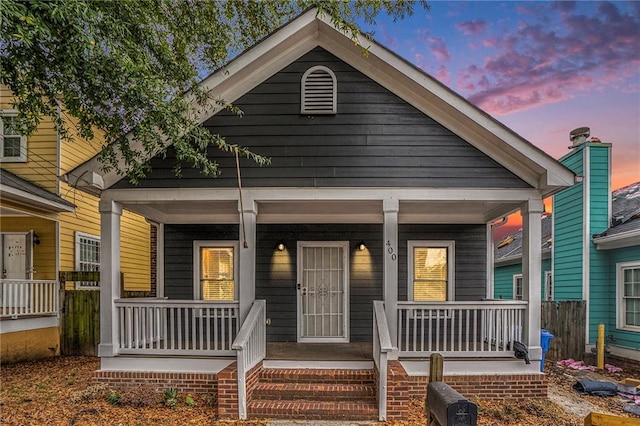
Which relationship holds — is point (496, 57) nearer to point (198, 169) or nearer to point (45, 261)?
point (198, 169)

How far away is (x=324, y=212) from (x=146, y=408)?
4502mm

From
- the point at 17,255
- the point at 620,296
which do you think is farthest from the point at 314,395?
the point at 17,255

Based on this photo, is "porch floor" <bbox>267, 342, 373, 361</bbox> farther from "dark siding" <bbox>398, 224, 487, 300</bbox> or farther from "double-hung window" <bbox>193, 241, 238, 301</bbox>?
"dark siding" <bbox>398, 224, 487, 300</bbox>

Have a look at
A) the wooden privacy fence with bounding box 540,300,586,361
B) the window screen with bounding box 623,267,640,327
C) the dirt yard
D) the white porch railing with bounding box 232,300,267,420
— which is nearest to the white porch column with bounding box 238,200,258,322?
the white porch railing with bounding box 232,300,267,420

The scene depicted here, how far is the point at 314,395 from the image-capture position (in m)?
5.66

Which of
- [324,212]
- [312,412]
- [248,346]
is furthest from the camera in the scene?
[324,212]

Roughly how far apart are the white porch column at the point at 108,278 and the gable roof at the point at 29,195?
3.35 metres

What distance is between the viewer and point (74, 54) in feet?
14.4

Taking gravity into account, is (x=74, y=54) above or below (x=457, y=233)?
above

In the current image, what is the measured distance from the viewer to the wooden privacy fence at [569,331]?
9.26 meters

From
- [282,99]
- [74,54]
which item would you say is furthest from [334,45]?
[74,54]

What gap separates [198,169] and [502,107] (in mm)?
10234

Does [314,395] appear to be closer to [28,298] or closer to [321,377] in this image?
[321,377]

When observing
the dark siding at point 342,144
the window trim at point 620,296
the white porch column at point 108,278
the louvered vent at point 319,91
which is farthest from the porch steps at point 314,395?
the window trim at point 620,296
